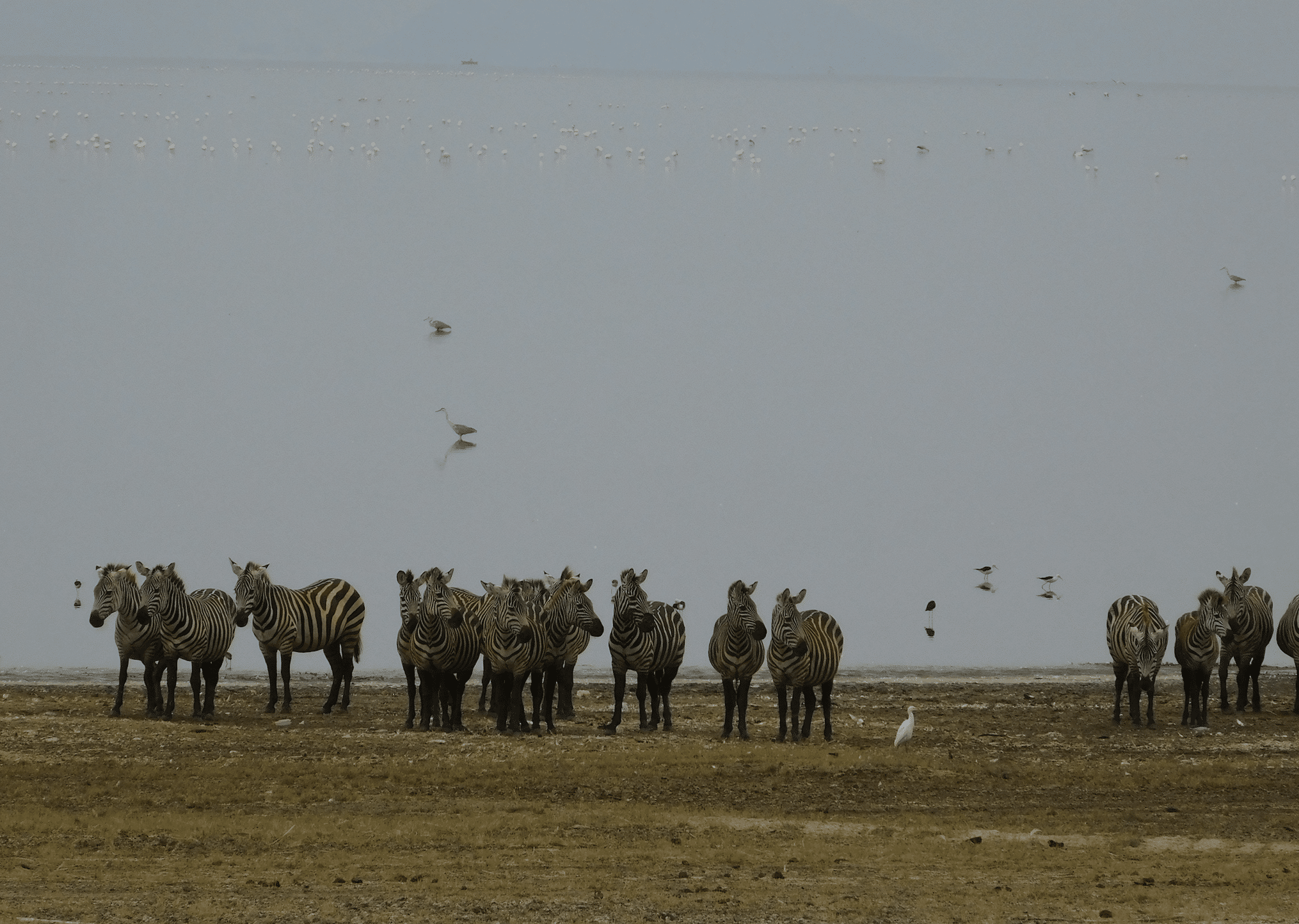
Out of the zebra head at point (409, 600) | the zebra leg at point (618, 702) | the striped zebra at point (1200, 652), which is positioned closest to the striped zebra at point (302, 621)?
the zebra head at point (409, 600)

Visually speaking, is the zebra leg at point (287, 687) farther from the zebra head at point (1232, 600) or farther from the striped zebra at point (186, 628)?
the zebra head at point (1232, 600)

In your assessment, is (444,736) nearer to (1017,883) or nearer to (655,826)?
(655,826)

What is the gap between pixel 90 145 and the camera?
51.8 metres

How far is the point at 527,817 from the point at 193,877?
2715 millimetres

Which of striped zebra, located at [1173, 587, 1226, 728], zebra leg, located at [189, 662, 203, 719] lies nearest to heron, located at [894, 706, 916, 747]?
striped zebra, located at [1173, 587, 1226, 728]

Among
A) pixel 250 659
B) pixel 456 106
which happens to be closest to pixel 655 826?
pixel 250 659

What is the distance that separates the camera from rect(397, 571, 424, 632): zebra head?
16688 mm

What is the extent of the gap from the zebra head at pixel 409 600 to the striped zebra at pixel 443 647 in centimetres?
6

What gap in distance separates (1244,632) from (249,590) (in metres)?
10.6

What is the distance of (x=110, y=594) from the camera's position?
16625 mm

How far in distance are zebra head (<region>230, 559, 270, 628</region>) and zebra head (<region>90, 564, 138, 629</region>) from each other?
1.14 metres

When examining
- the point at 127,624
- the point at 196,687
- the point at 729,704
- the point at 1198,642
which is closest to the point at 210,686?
the point at 196,687

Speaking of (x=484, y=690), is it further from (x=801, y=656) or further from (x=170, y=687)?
(x=801, y=656)

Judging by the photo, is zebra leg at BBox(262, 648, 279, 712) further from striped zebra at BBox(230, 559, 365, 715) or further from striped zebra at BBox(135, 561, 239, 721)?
striped zebra at BBox(135, 561, 239, 721)
